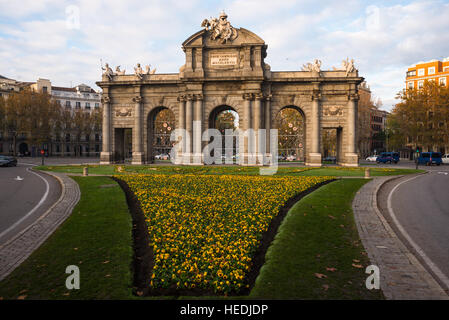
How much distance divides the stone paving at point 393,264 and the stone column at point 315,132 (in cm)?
2844

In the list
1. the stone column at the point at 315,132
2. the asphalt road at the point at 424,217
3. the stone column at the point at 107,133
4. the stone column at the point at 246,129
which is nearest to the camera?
the asphalt road at the point at 424,217

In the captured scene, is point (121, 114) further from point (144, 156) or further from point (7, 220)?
point (7, 220)

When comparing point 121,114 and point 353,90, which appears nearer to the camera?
point 353,90

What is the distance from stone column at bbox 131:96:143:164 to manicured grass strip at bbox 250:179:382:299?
112 feet

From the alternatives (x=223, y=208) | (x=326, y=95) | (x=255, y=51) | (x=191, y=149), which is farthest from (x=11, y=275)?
(x=326, y=95)

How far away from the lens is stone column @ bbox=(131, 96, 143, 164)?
42.5 meters

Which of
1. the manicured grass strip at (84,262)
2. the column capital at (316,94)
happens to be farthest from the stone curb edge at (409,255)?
the column capital at (316,94)

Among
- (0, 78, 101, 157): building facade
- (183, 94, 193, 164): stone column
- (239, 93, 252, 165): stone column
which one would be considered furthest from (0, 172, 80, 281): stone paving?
(0, 78, 101, 157): building facade

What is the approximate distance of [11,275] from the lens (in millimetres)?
6590

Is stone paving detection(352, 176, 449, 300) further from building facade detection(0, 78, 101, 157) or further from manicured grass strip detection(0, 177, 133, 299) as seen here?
building facade detection(0, 78, 101, 157)

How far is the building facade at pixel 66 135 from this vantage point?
8650 cm

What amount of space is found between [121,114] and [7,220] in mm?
34134

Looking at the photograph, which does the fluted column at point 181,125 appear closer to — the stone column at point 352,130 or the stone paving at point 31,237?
the stone column at point 352,130

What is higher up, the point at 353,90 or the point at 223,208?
the point at 353,90
